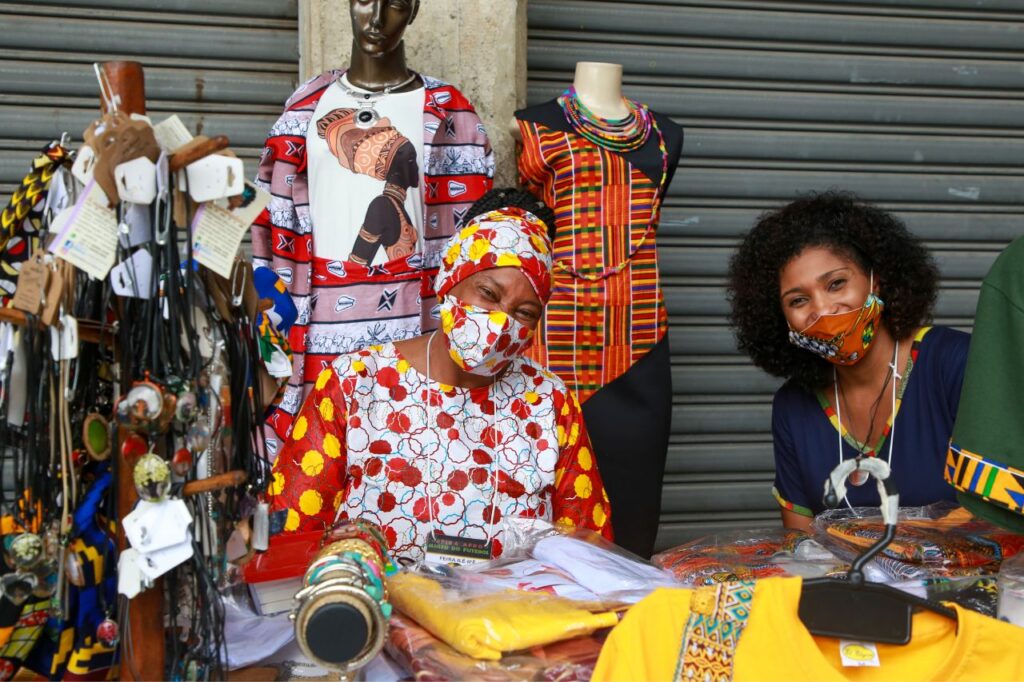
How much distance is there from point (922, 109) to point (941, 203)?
1.44 feet

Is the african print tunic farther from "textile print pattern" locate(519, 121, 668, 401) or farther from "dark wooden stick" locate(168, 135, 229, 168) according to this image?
"textile print pattern" locate(519, 121, 668, 401)

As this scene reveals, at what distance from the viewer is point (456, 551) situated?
6.79 ft

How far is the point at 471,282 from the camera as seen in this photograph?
7.80 ft

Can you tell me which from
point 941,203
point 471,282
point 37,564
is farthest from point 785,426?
point 941,203

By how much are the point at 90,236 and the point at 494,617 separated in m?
0.80

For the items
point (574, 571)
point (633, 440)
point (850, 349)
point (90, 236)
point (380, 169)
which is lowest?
point (633, 440)

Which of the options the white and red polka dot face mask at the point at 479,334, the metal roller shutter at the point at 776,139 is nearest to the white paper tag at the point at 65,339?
the white and red polka dot face mask at the point at 479,334

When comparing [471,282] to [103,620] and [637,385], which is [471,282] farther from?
[637,385]

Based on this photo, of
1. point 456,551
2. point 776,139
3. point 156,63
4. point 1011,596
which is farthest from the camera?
point 776,139

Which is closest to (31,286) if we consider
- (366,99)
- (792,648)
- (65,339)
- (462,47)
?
(65,339)

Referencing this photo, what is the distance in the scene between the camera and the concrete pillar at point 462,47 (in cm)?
375

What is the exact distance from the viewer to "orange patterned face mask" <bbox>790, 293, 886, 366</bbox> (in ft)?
9.09

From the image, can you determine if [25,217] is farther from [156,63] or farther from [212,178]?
[156,63]

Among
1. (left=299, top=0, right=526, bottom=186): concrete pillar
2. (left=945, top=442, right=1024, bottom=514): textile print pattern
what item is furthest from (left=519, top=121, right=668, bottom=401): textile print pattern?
(left=945, top=442, right=1024, bottom=514): textile print pattern
